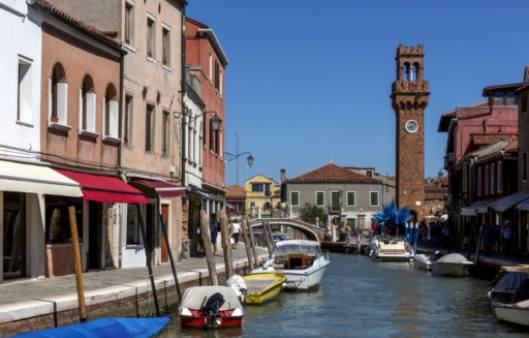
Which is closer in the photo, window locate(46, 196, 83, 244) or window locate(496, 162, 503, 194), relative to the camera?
window locate(46, 196, 83, 244)

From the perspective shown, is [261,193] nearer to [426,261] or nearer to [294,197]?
[294,197]

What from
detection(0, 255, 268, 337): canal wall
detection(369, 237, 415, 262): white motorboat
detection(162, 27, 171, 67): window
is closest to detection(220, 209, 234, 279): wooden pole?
detection(0, 255, 268, 337): canal wall

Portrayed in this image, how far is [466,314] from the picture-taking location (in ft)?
71.8

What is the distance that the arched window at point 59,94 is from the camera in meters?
19.5

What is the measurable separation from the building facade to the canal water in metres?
60.0

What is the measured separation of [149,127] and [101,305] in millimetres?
11015

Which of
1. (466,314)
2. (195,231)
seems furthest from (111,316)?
(195,231)

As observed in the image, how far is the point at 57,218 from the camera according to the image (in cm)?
1980

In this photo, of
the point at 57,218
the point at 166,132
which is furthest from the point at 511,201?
the point at 57,218

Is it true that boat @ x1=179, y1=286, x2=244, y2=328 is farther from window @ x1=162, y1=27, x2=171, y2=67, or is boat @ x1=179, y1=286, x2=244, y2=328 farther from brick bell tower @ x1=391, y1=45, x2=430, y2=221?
brick bell tower @ x1=391, y1=45, x2=430, y2=221

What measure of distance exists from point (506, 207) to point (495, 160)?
9.43 m

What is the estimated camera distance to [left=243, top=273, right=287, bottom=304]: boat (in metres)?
22.5

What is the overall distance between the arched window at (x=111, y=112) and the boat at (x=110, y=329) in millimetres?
6941

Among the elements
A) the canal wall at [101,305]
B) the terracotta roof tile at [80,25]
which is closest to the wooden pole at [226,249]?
the canal wall at [101,305]
